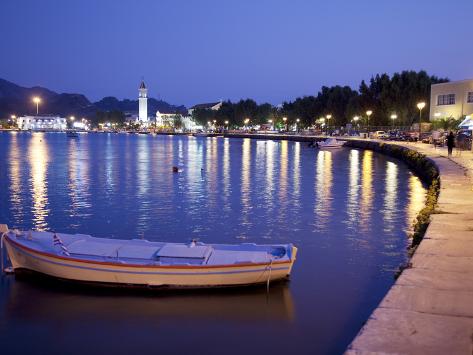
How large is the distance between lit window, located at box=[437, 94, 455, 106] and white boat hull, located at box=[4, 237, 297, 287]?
6535 cm

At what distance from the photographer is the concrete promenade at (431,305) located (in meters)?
7.46

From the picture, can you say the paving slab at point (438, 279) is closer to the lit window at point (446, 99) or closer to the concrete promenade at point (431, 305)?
the concrete promenade at point (431, 305)

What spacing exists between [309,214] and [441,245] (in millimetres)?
12209

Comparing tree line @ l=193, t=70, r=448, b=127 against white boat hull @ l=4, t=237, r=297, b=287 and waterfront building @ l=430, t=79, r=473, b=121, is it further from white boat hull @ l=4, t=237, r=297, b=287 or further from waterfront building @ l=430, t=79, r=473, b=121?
white boat hull @ l=4, t=237, r=297, b=287

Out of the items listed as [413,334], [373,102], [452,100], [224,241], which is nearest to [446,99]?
[452,100]

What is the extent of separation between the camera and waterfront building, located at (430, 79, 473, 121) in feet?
226

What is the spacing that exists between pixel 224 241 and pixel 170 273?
6.64m

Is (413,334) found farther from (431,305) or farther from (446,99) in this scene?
(446,99)

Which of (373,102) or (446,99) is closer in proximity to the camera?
(446,99)

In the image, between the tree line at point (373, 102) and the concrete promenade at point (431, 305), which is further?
the tree line at point (373, 102)

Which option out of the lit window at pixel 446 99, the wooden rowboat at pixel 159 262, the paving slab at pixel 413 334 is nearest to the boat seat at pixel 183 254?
the wooden rowboat at pixel 159 262

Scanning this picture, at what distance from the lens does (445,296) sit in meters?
9.49

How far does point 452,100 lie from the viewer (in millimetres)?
72125

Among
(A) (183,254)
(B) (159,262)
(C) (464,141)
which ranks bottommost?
(B) (159,262)
